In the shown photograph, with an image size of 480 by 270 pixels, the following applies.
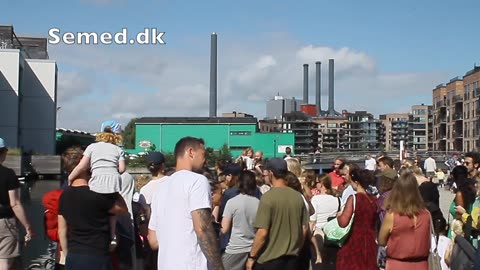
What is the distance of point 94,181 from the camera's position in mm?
6473

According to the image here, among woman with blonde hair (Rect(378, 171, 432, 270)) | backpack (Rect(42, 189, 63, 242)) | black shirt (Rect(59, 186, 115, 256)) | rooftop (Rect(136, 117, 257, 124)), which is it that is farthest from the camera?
rooftop (Rect(136, 117, 257, 124))

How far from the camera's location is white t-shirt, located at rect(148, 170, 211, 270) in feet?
16.9

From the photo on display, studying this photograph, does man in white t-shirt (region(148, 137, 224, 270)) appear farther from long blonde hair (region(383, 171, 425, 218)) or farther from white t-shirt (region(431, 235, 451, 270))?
white t-shirt (region(431, 235, 451, 270))

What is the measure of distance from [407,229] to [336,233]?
5.01 feet

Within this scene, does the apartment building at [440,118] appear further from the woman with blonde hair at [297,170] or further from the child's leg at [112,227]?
the child's leg at [112,227]

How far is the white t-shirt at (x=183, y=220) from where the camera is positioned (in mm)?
5164

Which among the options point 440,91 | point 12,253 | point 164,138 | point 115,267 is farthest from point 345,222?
point 440,91

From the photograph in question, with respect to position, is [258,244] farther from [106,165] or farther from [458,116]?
[458,116]

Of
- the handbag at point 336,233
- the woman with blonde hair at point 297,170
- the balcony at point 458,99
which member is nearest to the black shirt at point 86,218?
the handbag at point 336,233

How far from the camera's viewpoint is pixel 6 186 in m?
7.52

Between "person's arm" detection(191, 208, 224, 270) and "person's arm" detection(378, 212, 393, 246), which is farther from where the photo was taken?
"person's arm" detection(378, 212, 393, 246)

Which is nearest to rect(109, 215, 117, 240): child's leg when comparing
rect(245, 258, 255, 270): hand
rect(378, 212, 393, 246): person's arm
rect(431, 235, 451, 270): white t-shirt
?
rect(245, 258, 255, 270): hand

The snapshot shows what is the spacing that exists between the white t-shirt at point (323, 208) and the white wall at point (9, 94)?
5782 cm

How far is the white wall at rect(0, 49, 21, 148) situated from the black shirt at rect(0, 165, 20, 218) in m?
58.4
